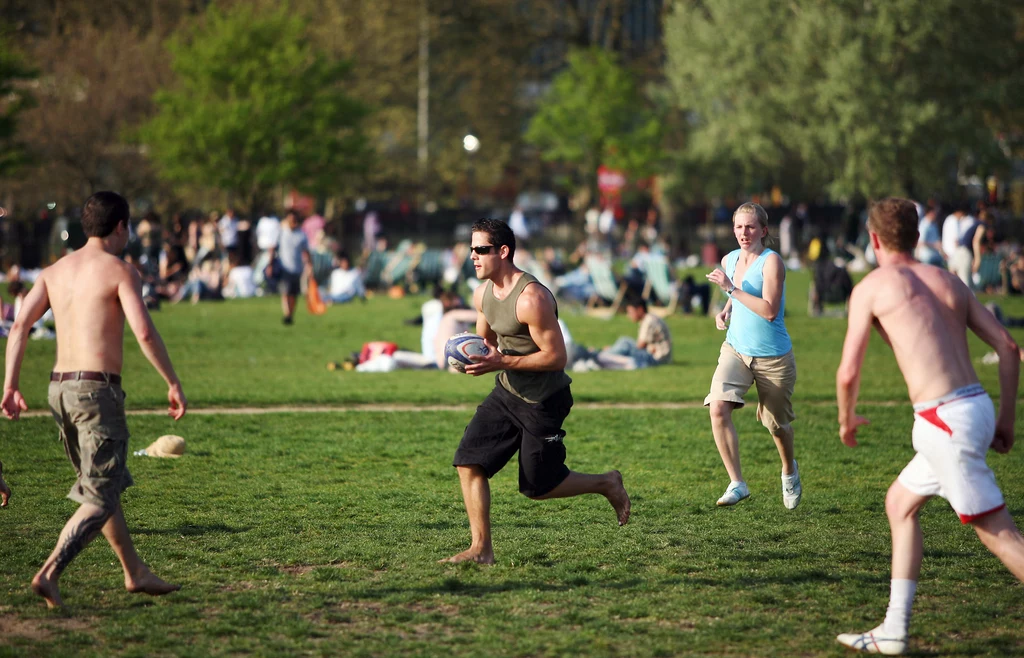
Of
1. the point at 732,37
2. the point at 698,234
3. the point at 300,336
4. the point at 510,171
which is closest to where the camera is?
the point at 300,336

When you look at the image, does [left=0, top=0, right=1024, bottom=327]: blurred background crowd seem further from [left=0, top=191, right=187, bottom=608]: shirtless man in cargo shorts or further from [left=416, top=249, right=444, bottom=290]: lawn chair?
[left=0, top=191, right=187, bottom=608]: shirtless man in cargo shorts

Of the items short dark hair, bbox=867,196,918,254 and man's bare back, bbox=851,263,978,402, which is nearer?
man's bare back, bbox=851,263,978,402

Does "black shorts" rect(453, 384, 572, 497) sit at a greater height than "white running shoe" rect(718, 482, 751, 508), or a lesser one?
greater

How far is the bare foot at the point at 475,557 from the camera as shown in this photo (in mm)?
6809

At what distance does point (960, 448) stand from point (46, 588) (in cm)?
417

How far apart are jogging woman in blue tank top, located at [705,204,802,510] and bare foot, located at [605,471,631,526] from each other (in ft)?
3.48

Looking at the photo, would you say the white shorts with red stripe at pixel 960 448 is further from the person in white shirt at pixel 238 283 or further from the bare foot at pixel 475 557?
the person in white shirt at pixel 238 283

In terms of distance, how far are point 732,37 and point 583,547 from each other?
134 ft

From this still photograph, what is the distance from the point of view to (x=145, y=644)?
17.9ft

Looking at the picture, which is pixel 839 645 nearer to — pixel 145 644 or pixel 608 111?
pixel 145 644

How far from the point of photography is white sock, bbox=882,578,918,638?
5.30 metres

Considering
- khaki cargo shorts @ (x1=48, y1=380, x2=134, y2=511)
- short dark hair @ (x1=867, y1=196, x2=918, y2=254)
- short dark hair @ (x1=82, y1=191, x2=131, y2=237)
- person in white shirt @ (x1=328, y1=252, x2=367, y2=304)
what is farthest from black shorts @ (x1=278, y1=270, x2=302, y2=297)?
short dark hair @ (x1=867, y1=196, x2=918, y2=254)

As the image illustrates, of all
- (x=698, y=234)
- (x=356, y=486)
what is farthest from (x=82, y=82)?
(x=356, y=486)

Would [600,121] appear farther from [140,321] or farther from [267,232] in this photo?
[140,321]
